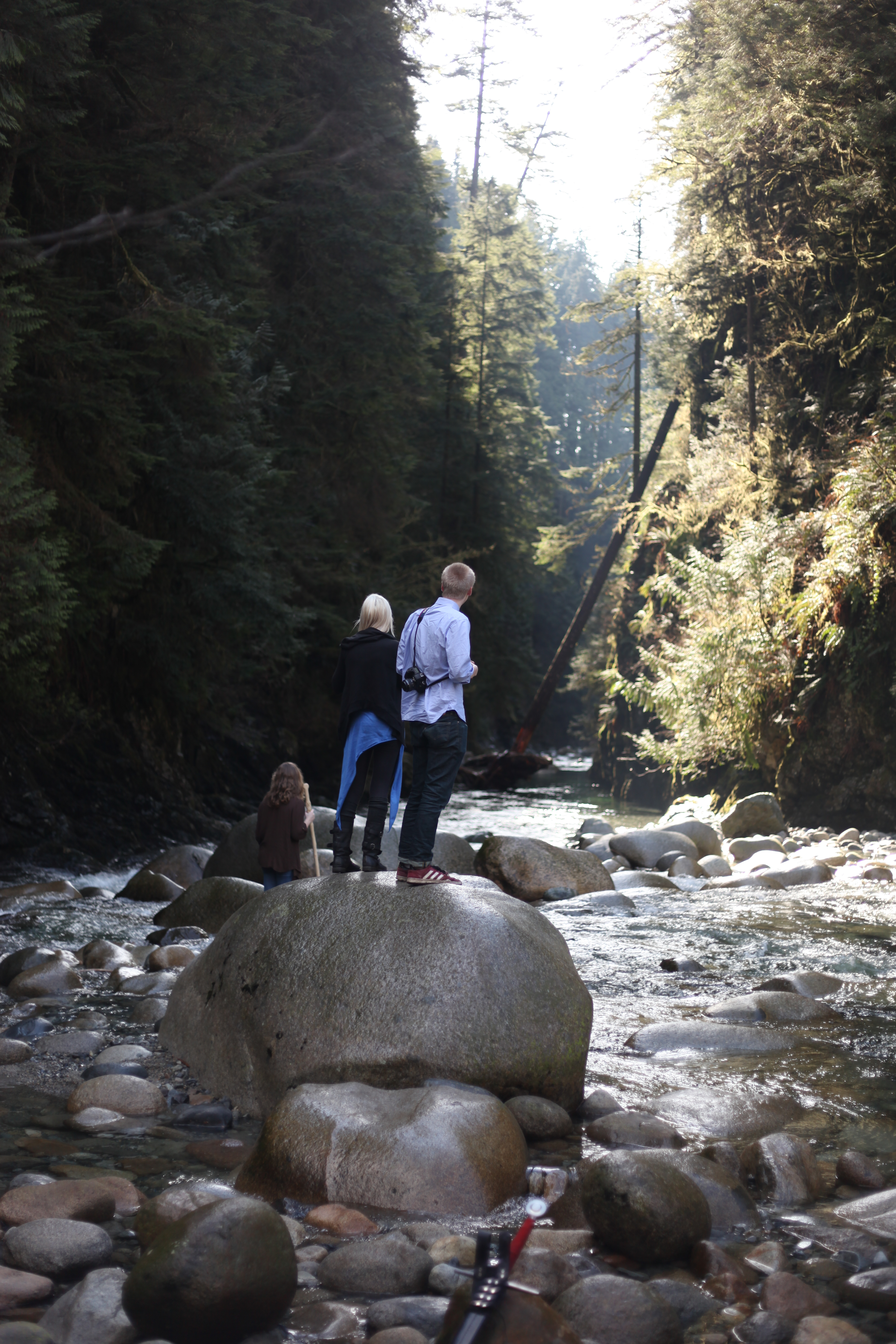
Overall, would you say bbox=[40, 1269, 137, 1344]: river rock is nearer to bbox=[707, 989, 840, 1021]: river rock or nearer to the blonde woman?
the blonde woman

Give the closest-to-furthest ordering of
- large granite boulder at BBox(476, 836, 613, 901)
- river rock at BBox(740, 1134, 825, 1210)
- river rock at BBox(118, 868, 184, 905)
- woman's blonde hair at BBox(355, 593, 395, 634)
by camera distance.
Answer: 1. river rock at BBox(740, 1134, 825, 1210)
2. woman's blonde hair at BBox(355, 593, 395, 634)
3. river rock at BBox(118, 868, 184, 905)
4. large granite boulder at BBox(476, 836, 613, 901)

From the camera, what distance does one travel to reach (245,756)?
18.7m

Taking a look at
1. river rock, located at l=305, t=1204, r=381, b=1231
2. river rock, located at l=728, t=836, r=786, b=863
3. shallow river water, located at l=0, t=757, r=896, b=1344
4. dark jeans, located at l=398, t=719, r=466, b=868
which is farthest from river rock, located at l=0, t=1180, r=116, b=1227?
river rock, located at l=728, t=836, r=786, b=863

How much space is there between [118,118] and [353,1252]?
12.4 m

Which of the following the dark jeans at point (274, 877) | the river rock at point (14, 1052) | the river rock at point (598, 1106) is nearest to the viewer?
the river rock at point (598, 1106)

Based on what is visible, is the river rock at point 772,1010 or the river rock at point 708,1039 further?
the river rock at point 772,1010

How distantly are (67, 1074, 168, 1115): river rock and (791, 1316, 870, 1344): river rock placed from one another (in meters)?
2.86

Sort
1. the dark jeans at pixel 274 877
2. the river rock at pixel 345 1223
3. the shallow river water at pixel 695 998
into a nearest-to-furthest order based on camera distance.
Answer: the river rock at pixel 345 1223, the shallow river water at pixel 695 998, the dark jeans at pixel 274 877

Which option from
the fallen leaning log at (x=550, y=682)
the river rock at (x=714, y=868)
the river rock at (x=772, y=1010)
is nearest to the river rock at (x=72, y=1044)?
the river rock at (x=772, y=1010)

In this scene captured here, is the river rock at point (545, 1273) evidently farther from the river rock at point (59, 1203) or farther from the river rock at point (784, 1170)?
the river rock at point (59, 1203)

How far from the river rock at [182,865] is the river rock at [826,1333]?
9.15m

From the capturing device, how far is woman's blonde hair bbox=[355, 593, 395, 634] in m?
5.95

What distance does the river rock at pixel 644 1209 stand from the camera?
3.54 metres

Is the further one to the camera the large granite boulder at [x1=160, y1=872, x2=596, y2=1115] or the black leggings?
the black leggings
